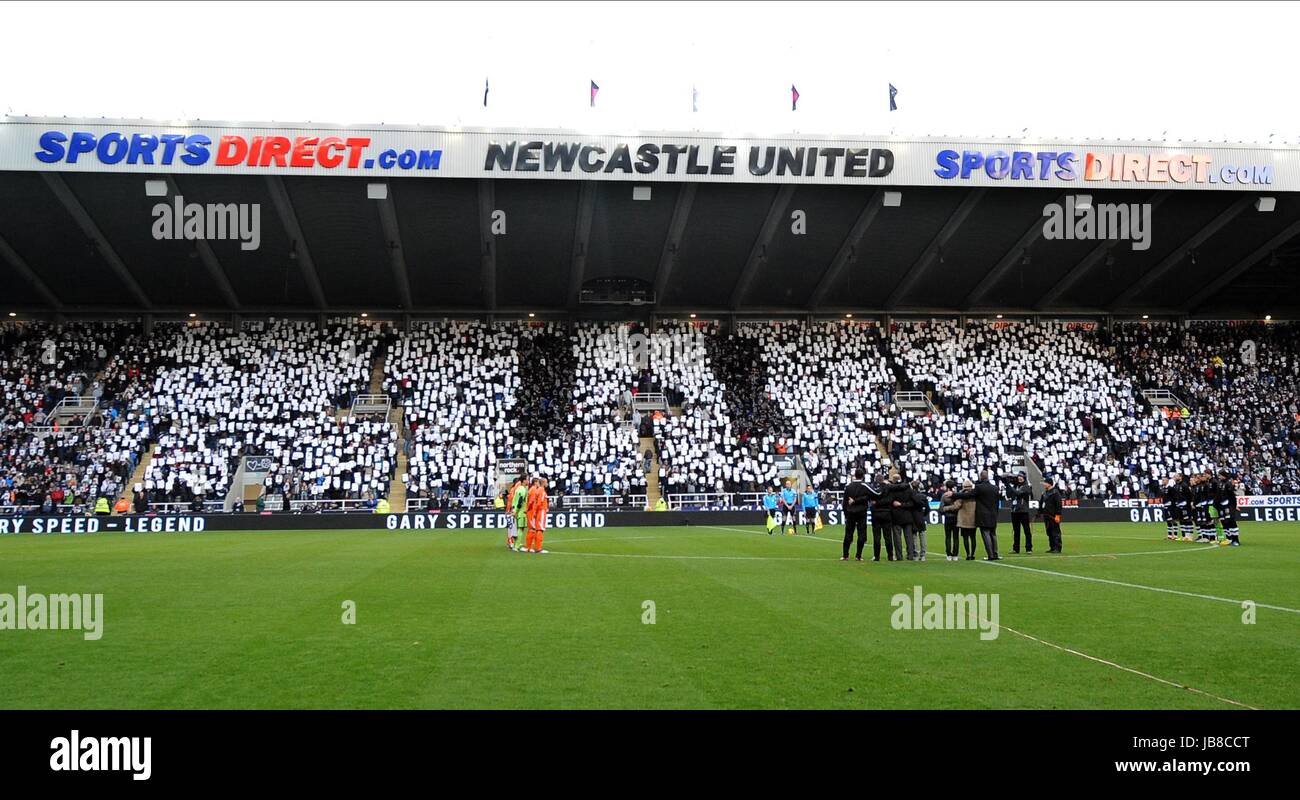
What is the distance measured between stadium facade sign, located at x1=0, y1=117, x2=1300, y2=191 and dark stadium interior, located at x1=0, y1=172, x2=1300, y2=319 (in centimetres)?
161

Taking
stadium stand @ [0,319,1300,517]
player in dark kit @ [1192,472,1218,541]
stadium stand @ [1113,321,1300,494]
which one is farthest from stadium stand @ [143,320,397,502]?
stadium stand @ [1113,321,1300,494]

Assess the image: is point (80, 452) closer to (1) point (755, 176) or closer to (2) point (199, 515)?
(2) point (199, 515)

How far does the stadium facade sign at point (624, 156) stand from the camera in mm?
36844

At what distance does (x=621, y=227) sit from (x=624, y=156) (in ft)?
18.5

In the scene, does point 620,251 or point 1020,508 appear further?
point 620,251

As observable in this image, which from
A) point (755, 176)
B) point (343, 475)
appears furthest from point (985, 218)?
point (343, 475)

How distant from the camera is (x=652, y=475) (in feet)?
147

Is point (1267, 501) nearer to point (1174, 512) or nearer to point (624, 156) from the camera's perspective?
point (1174, 512)

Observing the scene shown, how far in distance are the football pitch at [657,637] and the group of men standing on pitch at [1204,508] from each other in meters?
5.33

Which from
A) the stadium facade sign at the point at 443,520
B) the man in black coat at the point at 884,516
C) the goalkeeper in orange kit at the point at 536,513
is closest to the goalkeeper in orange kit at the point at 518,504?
the goalkeeper in orange kit at the point at 536,513

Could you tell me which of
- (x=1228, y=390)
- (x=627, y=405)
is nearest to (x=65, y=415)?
(x=627, y=405)

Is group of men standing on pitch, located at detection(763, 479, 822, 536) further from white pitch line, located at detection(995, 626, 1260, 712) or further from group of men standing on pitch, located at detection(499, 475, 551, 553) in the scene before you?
white pitch line, located at detection(995, 626, 1260, 712)

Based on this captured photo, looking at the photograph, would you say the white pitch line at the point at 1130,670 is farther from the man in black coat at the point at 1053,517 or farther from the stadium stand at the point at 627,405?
the stadium stand at the point at 627,405

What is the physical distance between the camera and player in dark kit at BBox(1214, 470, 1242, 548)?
83.8 ft
